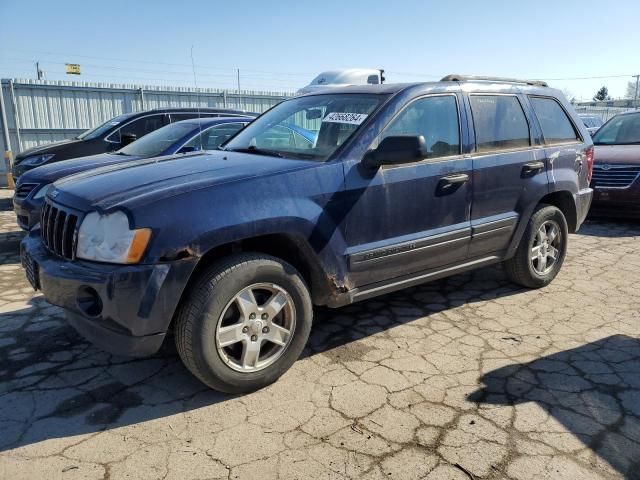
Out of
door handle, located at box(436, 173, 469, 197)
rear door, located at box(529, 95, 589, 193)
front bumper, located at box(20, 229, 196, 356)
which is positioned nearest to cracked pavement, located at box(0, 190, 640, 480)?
front bumper, located at box(20, 229, 196, 356)

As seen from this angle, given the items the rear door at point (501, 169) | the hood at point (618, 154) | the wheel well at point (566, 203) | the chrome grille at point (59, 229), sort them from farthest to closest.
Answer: the hood at point (618, 154)
the wheel well at point (566, 203)
the rear door at point (501, 169)
the chrome grille at point (59, 229)

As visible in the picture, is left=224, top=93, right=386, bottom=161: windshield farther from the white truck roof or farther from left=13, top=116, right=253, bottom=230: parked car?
the white truck roof

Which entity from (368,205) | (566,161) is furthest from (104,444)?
(566,161)

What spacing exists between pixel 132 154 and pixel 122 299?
442cm

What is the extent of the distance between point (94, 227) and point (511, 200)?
3.19 meters

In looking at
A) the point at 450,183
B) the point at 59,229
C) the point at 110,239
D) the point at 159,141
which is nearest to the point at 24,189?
the point at 159,141

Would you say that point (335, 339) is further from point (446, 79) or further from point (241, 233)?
point (446, 79)

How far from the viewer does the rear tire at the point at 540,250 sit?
4.55 metres

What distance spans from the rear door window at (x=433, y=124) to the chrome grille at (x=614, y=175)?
478cm

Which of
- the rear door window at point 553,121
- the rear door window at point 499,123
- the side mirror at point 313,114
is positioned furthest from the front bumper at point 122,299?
the rear door window at point 553,121

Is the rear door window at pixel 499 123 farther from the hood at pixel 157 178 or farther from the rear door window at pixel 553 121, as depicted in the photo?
the hood at pixel 157 178

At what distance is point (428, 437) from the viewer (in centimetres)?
260

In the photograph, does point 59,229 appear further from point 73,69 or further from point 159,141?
point 73,69

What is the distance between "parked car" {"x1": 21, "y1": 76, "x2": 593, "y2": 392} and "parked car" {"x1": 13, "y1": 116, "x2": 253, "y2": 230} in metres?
2.32
